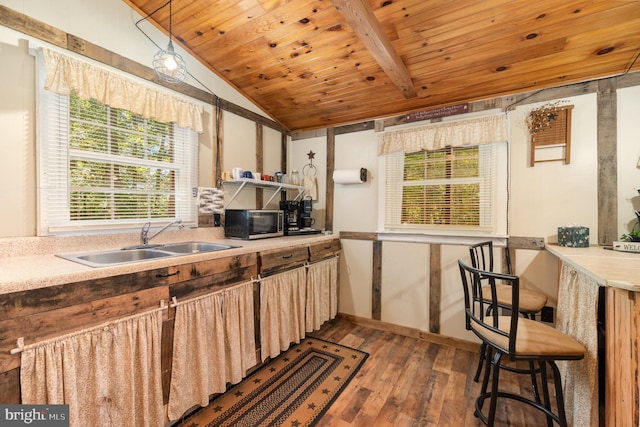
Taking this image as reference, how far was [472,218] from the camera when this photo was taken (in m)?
2.53

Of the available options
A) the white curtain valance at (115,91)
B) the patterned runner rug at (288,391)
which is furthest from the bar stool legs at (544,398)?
the white curtain valance at (115,91)

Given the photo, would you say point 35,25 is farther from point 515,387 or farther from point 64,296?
point 515,387

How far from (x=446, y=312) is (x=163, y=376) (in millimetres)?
2445

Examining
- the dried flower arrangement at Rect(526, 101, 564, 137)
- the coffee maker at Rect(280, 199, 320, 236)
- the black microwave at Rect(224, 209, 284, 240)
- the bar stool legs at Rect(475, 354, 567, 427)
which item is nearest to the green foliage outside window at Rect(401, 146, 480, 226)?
the dried flower arrangement at Rect(526, 101, 564, 137)

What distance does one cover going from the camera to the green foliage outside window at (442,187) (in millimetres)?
2537

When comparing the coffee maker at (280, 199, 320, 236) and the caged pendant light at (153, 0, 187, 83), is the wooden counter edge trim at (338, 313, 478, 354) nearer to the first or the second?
the coffee maker at (280, 199, 320, 236)

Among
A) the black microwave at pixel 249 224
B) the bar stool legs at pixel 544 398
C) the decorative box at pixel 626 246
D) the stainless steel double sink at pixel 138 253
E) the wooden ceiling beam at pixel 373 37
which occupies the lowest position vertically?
the bar stool legs at pixel 544 398

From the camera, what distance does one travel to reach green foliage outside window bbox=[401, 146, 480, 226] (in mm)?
2537

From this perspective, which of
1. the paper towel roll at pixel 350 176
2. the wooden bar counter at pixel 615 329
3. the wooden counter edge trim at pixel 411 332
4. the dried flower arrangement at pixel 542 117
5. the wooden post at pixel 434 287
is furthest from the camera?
the paper towel roll at pixel 350 176

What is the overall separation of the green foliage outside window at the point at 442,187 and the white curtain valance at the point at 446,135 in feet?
0.30

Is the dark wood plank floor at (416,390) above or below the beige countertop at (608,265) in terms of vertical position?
below

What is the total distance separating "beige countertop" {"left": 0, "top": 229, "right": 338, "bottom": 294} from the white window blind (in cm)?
10

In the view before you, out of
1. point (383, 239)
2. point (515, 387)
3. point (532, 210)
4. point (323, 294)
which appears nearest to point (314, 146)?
point (383, 239)

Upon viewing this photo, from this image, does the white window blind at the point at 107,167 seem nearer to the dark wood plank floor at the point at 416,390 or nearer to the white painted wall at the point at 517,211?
the white painted wall at the point at 517,211
